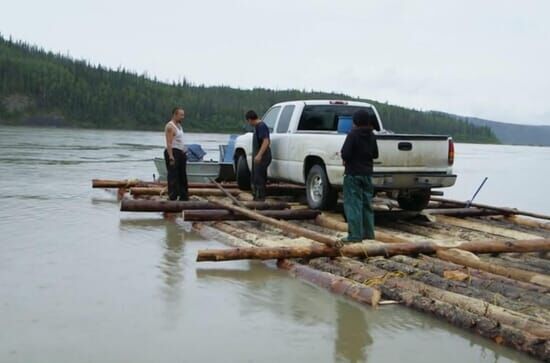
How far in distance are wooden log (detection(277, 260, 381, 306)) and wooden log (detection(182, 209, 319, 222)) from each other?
2673 mm

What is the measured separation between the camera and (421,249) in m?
7.19

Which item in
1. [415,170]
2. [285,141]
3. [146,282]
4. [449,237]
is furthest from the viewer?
[285,141]

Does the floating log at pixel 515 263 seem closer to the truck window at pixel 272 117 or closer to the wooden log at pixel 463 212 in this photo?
the wooden log at pixel 463 212

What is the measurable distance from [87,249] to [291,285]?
3056 millimetres

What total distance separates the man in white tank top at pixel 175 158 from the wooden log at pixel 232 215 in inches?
72.7

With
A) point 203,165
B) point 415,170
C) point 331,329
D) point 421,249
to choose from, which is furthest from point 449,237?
point 203,165

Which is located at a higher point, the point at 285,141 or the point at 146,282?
the point at 285,141

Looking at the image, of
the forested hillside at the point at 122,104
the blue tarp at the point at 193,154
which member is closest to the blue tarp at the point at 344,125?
the blue tarp at the point at 193,154

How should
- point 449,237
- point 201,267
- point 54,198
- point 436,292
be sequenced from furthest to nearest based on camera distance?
point 54,198 → point 449,237 → point 201,267 → point 436,292

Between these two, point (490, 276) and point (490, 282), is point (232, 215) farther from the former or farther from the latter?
point (490, 282)

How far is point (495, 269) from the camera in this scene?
6480 mm

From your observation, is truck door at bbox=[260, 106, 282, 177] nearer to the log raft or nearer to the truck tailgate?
the log raft

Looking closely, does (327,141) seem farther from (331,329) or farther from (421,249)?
(331,329)

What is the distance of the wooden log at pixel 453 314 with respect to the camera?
4.55 meters
